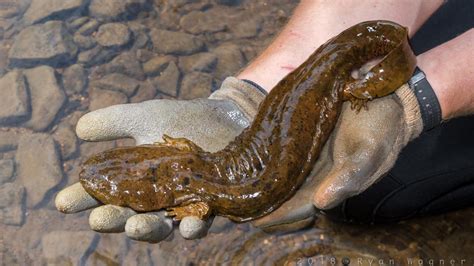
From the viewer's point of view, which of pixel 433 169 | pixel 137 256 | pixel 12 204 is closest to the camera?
pixel 433 169

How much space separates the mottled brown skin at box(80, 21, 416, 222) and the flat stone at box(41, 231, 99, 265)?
2.03 meters

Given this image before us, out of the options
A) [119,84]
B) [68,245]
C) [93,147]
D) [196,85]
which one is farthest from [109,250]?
[196,85]

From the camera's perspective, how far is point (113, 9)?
254 inches

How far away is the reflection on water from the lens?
468cm

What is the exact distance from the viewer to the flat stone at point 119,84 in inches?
232

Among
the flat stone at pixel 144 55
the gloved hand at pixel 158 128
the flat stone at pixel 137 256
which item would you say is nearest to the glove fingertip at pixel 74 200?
the gloved hand at pixel 158 128

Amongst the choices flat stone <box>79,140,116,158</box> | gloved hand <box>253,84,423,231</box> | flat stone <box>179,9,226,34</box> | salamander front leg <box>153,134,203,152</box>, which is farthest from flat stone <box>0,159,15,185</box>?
gloved hand <box>253,84,423,231</box>

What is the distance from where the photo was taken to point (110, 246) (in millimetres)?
4949

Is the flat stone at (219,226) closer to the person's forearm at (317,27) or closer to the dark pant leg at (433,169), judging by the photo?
the dark pant leg at (433,169)

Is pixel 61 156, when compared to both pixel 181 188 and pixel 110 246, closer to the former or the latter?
pixel 110 246

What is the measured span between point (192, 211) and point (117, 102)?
3027 millimetres

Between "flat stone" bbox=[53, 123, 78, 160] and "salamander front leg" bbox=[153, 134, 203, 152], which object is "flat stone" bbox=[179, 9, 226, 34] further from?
"salamander front leg" bbox=[153, 134, 203, 152]

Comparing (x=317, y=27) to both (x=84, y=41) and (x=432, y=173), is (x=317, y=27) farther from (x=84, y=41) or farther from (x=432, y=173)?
(x=84, y=41)

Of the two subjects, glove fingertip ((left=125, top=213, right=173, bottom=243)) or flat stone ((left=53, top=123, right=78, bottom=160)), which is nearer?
glove fingertip ((left=125, top=213, right=173, bottom=243))
